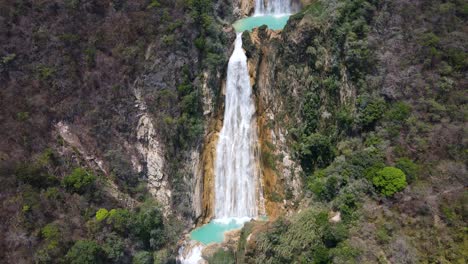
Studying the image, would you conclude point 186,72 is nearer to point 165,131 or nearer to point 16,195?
point 165,131

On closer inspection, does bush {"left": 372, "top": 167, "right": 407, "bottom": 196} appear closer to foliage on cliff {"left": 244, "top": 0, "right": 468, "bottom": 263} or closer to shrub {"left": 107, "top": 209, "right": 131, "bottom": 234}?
foliage on cliff {"left": 244, "top": 0, "right": 468, "bottom": 263}

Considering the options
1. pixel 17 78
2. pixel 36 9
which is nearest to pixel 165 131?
pixel 17 78

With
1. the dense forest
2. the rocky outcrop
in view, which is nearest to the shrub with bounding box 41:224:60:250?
the dense forest

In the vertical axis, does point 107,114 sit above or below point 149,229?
above

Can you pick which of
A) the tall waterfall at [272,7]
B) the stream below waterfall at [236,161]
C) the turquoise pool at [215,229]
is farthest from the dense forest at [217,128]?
the tall waterfall at [272,7]

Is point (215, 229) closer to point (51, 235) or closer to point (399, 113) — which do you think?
point (51, 235)

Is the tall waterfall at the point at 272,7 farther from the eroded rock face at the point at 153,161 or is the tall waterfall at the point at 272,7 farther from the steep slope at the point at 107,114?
the eroded rock face at the point at 153,161

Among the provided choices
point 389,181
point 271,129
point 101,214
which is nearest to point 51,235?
point 101,214
